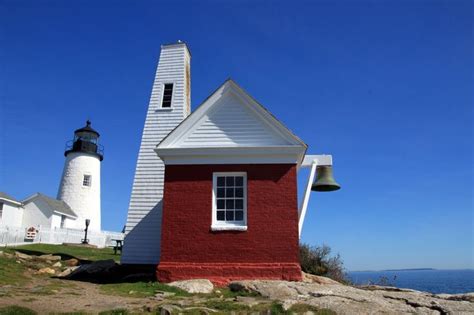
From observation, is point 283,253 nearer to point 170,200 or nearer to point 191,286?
point 191,286

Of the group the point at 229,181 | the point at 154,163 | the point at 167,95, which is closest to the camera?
the point at 229,181

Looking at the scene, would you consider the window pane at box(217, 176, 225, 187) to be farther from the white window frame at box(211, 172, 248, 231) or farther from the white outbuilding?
the white outbuilding

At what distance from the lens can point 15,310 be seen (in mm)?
7430

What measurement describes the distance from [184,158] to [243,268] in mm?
3753

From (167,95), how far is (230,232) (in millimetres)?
7882

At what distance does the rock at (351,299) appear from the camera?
8.41m

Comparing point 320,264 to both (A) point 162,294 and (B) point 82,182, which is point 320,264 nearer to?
(A) point 162,294

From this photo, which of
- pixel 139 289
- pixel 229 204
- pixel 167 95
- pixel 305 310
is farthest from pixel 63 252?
pixel 305 310

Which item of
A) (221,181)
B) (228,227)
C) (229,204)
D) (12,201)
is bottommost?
(228,227)

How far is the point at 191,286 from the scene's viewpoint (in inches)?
428

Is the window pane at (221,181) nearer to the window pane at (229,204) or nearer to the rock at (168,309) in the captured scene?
the window pane at (229,204)

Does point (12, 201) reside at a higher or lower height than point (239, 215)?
higher

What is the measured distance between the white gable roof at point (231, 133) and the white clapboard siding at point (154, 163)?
3.93 metres

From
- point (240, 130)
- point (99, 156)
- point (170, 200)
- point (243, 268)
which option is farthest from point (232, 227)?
point (99, 156)
